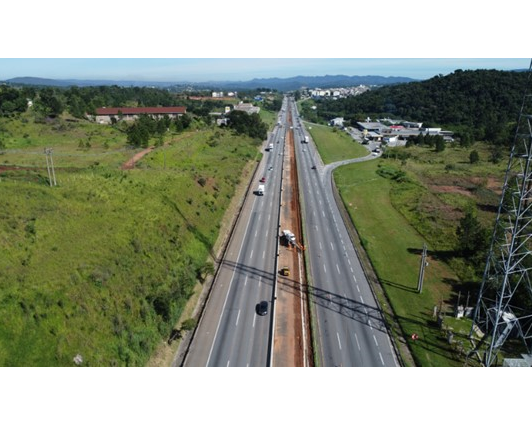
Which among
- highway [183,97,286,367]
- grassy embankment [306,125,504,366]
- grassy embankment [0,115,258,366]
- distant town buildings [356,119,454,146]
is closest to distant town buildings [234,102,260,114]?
distant town buildings [356,119,454,146]

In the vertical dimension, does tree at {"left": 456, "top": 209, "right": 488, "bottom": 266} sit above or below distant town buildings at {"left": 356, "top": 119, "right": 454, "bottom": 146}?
below

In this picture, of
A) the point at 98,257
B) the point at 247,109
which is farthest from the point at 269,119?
the point at 98,257

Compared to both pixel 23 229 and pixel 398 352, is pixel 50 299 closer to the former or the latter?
pixel 23 229

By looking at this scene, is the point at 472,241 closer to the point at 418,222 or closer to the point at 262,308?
the point at 418,222

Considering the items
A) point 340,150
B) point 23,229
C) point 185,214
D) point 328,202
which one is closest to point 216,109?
point 340,150

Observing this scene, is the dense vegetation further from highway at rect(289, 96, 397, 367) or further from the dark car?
the dark car
